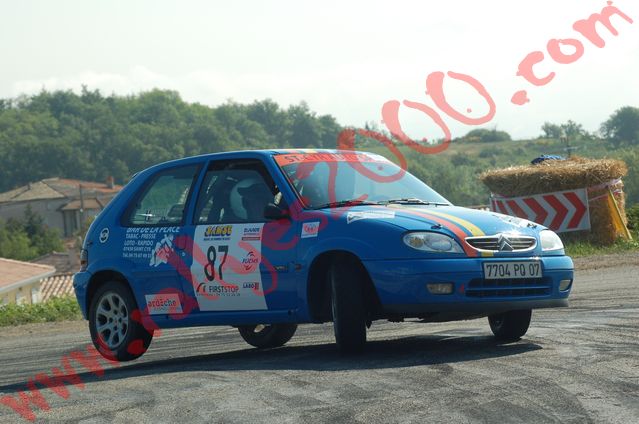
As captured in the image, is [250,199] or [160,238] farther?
[160,238]

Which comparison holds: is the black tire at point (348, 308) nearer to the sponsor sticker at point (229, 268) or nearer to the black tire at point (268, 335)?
the sponsor sticker at point (229, 268)

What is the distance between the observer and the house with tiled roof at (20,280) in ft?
190

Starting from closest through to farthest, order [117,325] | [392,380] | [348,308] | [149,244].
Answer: [392,380], [348,308], [149,244], [117,325]

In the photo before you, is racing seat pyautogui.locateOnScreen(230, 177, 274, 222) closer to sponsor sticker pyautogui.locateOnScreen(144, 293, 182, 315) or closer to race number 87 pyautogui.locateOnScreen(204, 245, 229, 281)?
race number 87 pyautogui.locateOnScreen(204, 245, 229, 281)

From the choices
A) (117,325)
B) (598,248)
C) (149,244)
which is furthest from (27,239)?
(149,244)

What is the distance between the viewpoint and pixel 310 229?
8844 millimetres

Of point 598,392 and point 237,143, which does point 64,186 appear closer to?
point 237,143

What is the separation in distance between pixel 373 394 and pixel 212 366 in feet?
7.84

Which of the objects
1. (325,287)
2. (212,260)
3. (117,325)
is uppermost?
(212,260)

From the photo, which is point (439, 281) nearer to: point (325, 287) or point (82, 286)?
point (325, 287)

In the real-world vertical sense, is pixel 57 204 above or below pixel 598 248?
above

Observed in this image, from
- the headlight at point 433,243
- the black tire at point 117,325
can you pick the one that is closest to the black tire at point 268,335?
the black tire at point 117,325

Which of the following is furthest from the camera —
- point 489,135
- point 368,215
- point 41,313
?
point 489,135

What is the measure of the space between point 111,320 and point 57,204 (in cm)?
15512
